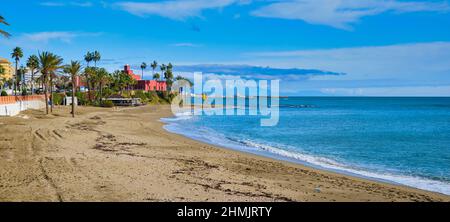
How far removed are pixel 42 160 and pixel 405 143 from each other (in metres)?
29.6

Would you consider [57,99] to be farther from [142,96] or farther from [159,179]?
[159,179]

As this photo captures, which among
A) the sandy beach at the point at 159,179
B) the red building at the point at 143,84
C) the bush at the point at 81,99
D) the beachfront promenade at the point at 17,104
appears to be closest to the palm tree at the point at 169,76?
the red building at the point at 143,84

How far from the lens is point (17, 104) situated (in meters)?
45.7

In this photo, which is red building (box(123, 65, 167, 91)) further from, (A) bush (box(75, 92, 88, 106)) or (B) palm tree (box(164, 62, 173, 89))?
(A) bush (box(75, 92, 88, 106))

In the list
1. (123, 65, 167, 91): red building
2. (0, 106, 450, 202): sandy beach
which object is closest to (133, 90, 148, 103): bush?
(123, 65, 167, 91): red building

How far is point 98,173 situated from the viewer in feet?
46.2

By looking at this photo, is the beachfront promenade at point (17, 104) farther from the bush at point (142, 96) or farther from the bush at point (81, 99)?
the bush at point (142, 96)

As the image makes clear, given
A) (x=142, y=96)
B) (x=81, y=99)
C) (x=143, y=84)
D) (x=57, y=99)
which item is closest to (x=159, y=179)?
(x=57, y=99)

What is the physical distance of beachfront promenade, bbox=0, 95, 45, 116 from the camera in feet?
128

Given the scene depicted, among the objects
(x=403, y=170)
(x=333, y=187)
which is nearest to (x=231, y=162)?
(x=333, y=187)

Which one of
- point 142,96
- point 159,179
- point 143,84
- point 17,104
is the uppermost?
point 143,84
